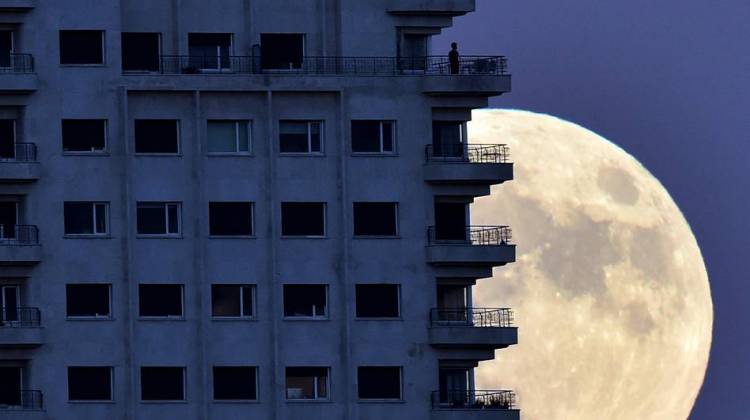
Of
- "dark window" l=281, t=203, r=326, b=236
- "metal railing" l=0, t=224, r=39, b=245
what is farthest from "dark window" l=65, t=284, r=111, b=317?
"dark window" l=281, t=203, r=326, b=236

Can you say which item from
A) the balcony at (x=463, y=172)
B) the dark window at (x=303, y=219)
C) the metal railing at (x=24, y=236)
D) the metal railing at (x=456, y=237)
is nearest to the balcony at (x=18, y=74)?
the metal railing at (x=24, y=236)

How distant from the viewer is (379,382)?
166250 mm

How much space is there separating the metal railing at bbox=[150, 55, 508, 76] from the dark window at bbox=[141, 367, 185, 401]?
46.7 ft

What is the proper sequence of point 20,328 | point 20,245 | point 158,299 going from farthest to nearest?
point 158,299 < point 20,245 < point 20,328

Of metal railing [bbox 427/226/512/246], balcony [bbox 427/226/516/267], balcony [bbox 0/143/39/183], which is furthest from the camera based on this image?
metal railing [bbox 427/226/512/246]

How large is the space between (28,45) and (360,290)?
19.5 m

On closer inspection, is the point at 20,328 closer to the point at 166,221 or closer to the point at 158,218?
the point at 158,218

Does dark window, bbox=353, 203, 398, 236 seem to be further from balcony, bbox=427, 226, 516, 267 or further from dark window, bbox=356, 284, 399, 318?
dark window, bbox=356, 284, 399, 318

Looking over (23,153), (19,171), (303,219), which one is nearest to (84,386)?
(19,171)

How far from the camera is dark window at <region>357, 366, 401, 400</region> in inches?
6540

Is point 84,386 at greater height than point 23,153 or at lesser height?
Result: lesser

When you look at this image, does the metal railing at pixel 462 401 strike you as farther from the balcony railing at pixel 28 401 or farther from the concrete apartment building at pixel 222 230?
the balcony railing at pixel 28 401

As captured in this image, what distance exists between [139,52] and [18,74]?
613 centimetres

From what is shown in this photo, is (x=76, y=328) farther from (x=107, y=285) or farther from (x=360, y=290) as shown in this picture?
(x=360, y=290)
